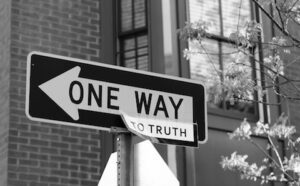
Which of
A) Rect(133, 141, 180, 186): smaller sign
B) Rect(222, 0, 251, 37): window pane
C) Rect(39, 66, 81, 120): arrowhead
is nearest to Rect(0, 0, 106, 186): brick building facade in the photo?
Rect(222, 0, 251, 37): window pane

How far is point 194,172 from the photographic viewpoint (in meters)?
7.90

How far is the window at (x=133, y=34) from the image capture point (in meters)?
8.76

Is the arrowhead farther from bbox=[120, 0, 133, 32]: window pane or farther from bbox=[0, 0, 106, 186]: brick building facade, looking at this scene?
→ bbox=[120, 0, 133, 32]: window pane

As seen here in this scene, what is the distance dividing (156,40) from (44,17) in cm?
140

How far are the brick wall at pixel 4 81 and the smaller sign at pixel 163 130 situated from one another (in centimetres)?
405

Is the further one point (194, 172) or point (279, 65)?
point (194, 172)

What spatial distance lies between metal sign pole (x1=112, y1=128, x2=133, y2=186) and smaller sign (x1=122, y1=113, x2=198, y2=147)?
1.9 inches

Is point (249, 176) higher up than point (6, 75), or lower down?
lower down

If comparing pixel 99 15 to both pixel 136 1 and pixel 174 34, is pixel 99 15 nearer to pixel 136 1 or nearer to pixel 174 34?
pixel 136 1

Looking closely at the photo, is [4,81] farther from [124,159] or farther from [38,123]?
[124,159]

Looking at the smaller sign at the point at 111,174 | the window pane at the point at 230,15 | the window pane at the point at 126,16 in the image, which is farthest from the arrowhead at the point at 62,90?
the window pane at the point at 230,15

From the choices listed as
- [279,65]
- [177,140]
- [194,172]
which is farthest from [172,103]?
[194,172]

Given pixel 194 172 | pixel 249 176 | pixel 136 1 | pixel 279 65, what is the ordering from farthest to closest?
pixel 136 1, pixel 194 172, pixel 249 176, pixel 279 65

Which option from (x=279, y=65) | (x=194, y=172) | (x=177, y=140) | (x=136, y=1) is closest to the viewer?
(x=177, y=140)
